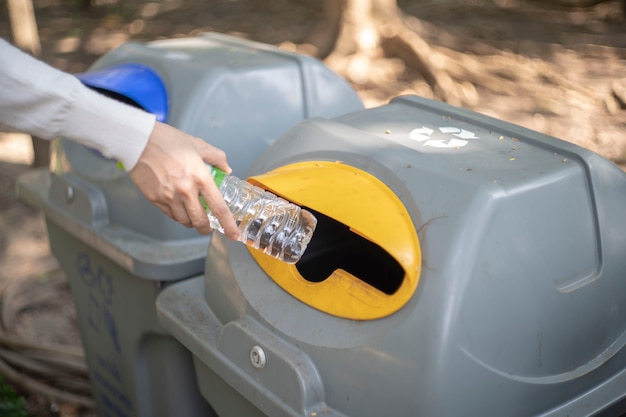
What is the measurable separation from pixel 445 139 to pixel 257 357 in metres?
0.60

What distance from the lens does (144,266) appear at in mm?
1784

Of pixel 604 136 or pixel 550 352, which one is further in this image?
pixel 604 136

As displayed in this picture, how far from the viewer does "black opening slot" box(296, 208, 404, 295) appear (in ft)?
5.47

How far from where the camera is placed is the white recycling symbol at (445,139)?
149cm

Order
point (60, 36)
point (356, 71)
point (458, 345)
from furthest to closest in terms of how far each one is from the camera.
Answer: point (60, 36)
point (356, 71)
point (458, 345)

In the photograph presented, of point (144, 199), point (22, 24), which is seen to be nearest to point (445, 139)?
point (144, 199)

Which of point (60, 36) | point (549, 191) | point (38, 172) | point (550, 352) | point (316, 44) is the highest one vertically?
point (549, 191)

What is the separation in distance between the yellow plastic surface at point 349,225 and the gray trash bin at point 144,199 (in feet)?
1.37

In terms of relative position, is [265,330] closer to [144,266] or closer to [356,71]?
[144,266]

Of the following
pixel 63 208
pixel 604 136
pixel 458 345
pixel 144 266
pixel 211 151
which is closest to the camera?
pixel 458 345

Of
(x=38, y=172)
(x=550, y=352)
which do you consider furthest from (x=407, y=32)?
(x=550, y=352)

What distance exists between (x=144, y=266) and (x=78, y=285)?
563mm

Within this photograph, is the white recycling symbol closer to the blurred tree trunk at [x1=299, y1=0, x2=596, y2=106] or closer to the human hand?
the human hand

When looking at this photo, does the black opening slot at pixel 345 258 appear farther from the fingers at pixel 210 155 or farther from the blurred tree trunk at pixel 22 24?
the blurred tree trunk at pixel 22 24
